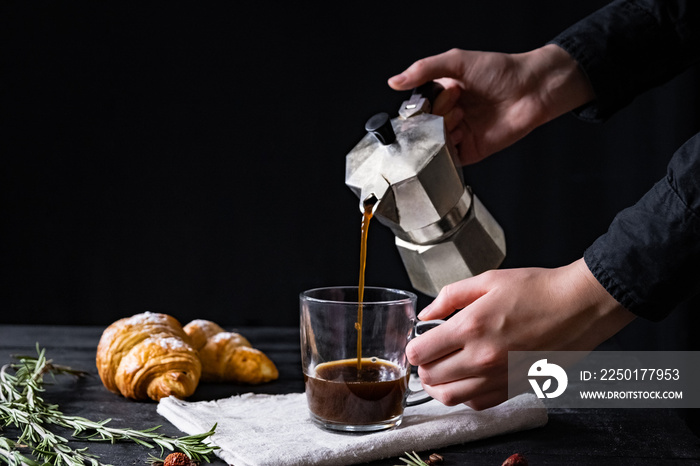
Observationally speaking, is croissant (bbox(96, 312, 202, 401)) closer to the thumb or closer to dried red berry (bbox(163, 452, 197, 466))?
dried red berry (bbox(163, 452, 197, 466))

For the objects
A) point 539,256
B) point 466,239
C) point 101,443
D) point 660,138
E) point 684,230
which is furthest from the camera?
point 539,256

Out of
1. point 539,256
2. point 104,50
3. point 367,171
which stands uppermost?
point 104,50

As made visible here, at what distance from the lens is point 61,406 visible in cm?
102

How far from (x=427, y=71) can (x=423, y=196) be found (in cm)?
29

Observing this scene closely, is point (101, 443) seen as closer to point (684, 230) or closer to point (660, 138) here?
point (684, 230)

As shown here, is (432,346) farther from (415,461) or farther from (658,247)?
(658,247)

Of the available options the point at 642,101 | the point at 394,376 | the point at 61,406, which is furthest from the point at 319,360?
the point at 642,101

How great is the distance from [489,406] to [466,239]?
0.23m

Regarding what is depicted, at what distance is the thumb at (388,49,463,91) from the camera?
110cm

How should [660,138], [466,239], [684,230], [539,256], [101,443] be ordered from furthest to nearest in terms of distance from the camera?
[539,256] < [660,138] < [466,239] < [101,443] < [684,230]

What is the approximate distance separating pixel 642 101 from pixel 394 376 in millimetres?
1114

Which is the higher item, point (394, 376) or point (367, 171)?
point (367, 171)

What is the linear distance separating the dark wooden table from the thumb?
49 cm

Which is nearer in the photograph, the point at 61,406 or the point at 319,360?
the point at 319,360
